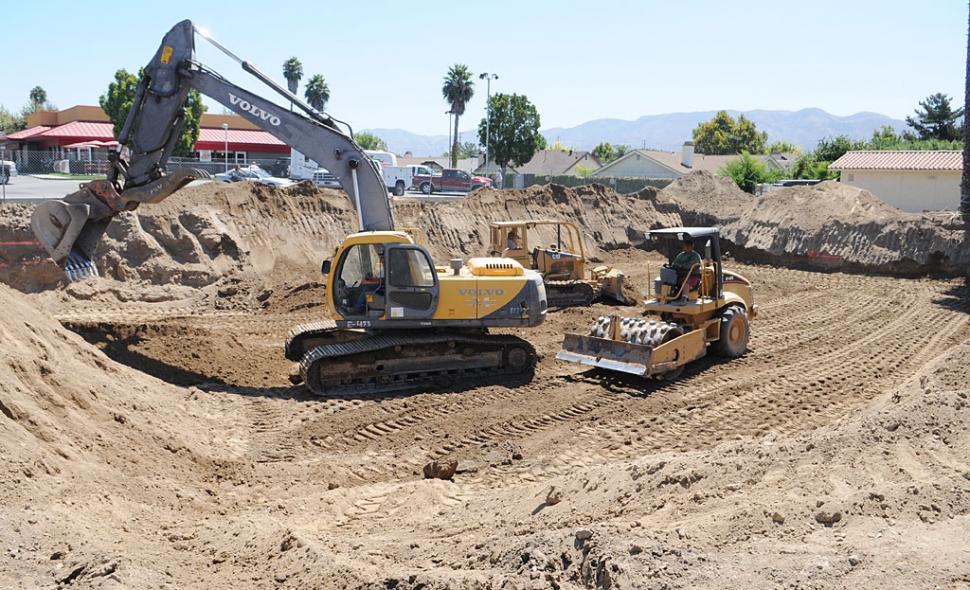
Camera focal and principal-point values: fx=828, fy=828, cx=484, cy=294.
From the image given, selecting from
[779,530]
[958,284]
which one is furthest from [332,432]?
[958,284]

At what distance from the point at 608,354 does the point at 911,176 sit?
111 feet

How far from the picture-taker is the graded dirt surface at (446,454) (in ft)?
18.2

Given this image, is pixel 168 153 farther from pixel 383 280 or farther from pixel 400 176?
pixel 400 176

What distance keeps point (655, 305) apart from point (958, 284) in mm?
13929

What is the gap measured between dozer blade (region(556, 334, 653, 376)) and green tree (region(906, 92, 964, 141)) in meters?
49.5

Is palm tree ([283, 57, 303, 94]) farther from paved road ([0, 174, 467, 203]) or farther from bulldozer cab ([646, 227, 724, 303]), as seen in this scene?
bulldozer cab ([646, 227, 724, 303])

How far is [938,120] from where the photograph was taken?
53.1m

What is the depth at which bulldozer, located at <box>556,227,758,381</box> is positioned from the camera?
11805 millimetres

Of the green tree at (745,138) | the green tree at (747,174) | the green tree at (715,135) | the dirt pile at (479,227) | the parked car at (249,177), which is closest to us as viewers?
the dirt pile at (479,227)

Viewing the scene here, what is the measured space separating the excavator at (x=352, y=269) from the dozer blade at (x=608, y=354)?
0.65 metres

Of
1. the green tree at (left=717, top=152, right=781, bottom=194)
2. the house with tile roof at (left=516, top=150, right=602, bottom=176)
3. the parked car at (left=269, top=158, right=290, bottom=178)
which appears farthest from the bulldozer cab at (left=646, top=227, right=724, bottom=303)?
the house with tile roof at (left=516, top=150, right=602, bottom=176)

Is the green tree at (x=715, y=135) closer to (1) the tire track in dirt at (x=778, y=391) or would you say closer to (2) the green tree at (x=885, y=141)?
(2) the green tree at (x=885, y=141)

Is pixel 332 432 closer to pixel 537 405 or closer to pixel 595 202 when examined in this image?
pixel 537 405

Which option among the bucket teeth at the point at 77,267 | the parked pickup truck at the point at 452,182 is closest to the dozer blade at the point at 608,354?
the bucket teeth at the point at 77,267
